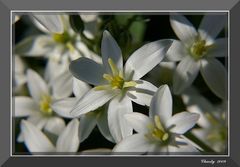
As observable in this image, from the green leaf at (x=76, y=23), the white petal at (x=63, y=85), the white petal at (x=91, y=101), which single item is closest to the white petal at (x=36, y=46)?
the white petal at (x=63, y=85)

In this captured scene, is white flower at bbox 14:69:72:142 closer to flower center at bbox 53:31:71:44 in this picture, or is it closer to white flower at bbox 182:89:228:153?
flower center at bbox 53:31:71:44

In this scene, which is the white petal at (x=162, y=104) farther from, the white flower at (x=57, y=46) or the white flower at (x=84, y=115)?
the white flower at (x=57, y=46)

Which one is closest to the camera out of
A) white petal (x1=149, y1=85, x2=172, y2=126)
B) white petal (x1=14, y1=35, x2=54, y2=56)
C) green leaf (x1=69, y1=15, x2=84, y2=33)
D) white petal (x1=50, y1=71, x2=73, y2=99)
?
white petal (x1=149, y1=85, x2=172, y2=126)

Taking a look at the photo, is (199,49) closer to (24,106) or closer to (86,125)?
(86,125)

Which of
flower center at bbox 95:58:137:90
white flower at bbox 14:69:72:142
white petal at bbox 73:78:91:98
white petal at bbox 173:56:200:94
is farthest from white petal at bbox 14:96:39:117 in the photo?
white petal at bbox 173:56:200:94

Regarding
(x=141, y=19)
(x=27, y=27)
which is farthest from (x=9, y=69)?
(x=141, y=19)
